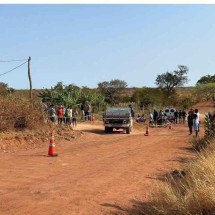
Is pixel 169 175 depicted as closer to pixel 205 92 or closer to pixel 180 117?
pixel 180 117

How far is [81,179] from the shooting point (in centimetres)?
1099

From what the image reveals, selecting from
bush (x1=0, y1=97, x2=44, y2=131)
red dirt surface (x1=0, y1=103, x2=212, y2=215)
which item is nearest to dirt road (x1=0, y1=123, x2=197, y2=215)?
red dirt surface (x1=0, y1=103, x2=212, y2=215)

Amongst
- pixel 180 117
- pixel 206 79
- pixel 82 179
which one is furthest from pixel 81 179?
pixel 206 79

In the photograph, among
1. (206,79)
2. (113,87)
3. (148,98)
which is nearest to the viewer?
(148,98)

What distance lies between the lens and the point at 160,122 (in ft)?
139

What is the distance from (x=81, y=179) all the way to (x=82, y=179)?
0.02 meters

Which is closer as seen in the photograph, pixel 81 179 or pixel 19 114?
pixel 81 179

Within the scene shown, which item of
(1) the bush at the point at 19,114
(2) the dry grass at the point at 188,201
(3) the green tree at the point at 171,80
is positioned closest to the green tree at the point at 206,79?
(3) the green tree at the point at 171,80

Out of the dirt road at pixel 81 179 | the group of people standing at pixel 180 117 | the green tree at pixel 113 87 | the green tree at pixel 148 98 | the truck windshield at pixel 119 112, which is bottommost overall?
the dirt road at pixel 81 179

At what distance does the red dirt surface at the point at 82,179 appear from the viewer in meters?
8.24

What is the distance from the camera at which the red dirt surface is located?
8.24m

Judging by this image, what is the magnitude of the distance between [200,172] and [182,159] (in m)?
6.71

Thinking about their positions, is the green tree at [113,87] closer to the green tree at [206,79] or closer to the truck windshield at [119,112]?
the green tree at [206,79]

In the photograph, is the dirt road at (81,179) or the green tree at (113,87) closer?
the dirt road at (81,179)
